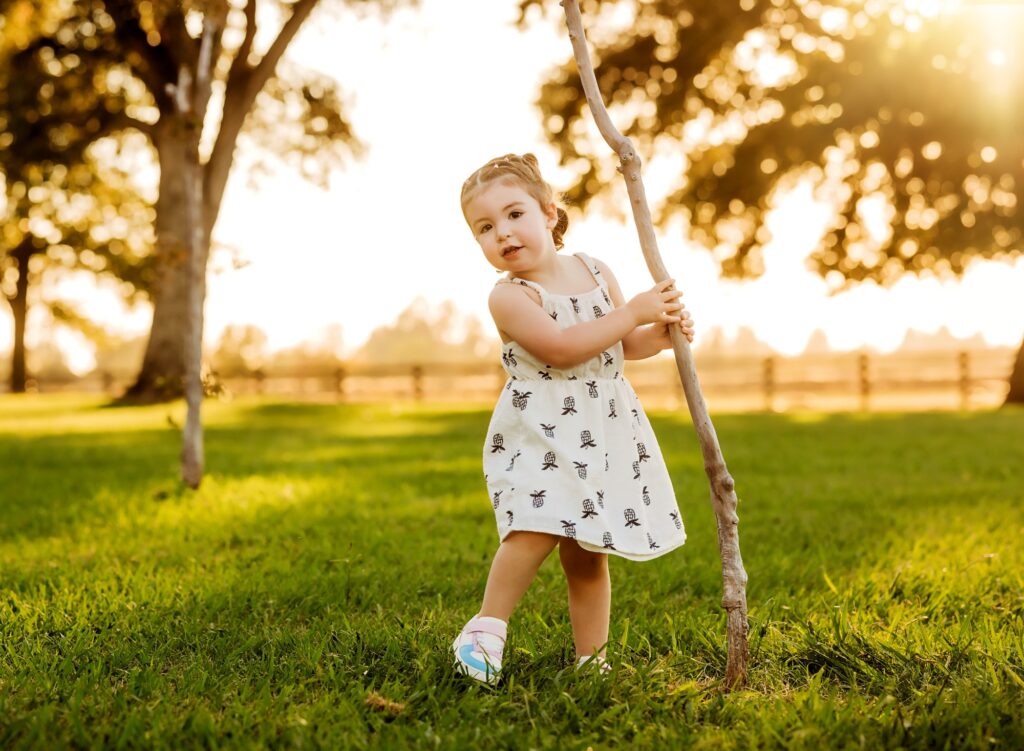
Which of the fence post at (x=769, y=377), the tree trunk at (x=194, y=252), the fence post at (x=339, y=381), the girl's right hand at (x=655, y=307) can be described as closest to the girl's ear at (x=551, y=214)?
the girl's right hand at (x=655, y=307)

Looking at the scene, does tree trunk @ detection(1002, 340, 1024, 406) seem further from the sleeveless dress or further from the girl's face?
the girl's face

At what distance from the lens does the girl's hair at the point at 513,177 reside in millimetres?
2824

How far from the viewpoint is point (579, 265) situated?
304 centimetres

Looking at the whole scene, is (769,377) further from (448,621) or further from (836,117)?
(448,621)

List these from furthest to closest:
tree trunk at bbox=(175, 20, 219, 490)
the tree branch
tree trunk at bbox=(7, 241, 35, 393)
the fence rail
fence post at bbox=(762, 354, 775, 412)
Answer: tree trunk at bbox=(7, 241, 35, 393), fence post at bbox=(762, 354, 775, 412), the fence rail, the tree branch, tree trunk at bbox=(175, 20, 219, 490)

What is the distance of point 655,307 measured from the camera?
2.69 m

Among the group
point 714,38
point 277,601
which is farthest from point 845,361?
point 277,601

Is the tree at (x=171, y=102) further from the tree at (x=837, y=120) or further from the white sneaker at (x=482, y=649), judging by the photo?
the white sneaker at (x=482, y=649)

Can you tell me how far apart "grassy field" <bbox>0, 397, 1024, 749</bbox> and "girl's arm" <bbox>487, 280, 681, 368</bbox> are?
2.96ft

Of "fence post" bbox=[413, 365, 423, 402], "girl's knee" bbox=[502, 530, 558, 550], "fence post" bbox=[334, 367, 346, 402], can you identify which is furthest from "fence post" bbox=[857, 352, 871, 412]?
"girl's knee" bbox=[502, 530, 558, 550]

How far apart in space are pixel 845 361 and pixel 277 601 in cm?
2451

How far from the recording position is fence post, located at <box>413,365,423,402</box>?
95.9 feet

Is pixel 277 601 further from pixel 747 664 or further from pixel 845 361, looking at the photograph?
pixel 845 361

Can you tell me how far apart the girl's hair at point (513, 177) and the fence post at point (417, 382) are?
2621 centimetres
